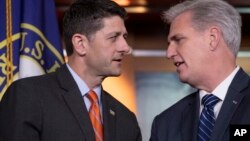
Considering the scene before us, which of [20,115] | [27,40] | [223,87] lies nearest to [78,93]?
[20,115]

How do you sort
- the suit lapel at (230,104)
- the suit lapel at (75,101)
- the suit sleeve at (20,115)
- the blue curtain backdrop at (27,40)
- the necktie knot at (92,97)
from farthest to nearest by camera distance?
the blue curtain backdrop at (27,40), the necktie knot at (92,97), the suit lapel at (75,101), the suit sleeve at (20,115), the suit lapel at (230,104)

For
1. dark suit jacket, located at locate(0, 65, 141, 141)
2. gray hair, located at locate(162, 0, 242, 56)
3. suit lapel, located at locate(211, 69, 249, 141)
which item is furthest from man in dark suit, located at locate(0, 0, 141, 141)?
suit lapel, located at locate(211, 69, 249, 141)

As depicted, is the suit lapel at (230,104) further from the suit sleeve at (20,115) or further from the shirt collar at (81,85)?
the suit sleeve at (20,115)

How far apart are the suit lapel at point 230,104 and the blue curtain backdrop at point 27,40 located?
102 centimetres

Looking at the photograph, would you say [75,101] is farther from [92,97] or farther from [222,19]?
[222,19]

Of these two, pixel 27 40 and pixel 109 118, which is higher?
pixel 27 40

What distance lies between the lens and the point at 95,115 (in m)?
2.32

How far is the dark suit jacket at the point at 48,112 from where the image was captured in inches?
84.2

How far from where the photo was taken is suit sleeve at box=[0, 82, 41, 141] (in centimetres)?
212

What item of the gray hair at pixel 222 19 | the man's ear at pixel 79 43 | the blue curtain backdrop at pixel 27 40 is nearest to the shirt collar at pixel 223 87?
the gray hair at pixel 222 19

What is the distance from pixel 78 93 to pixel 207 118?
0.60 meters

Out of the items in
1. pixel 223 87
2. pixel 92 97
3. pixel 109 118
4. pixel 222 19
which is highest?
pixel 222 19

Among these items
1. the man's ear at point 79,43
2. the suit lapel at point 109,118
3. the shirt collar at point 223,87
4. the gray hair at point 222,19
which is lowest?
the suit lapel at point 109,118

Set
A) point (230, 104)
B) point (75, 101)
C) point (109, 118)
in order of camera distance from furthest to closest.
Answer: point (109, 118) < point (75, 101) < point (230, 104)
